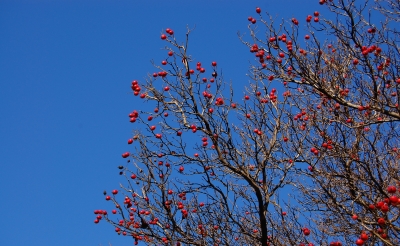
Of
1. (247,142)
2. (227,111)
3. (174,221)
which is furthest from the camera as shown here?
(247,142)

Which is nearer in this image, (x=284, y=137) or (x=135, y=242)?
(x=135, y=242)

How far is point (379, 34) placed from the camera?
24.0ft

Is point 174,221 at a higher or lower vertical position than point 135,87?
lower

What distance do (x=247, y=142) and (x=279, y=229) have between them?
1.66m

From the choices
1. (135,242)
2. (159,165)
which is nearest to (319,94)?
(159,165)

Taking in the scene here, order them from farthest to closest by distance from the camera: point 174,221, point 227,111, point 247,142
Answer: point 247,142, point 227,111, point 174,221

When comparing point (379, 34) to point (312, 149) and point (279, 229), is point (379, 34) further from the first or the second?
point (279, 229)

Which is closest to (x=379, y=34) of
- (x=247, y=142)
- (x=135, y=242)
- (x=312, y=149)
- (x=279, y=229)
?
(x=312, y=149)

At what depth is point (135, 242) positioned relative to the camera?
6883 mm

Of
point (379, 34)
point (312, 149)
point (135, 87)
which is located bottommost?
point (312, 149)

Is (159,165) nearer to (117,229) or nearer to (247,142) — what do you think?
(117,229)

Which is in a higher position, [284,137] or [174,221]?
[284,137]

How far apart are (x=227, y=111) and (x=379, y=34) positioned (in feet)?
9.13

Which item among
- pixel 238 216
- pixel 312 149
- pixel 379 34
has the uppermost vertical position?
pixel 379 34
